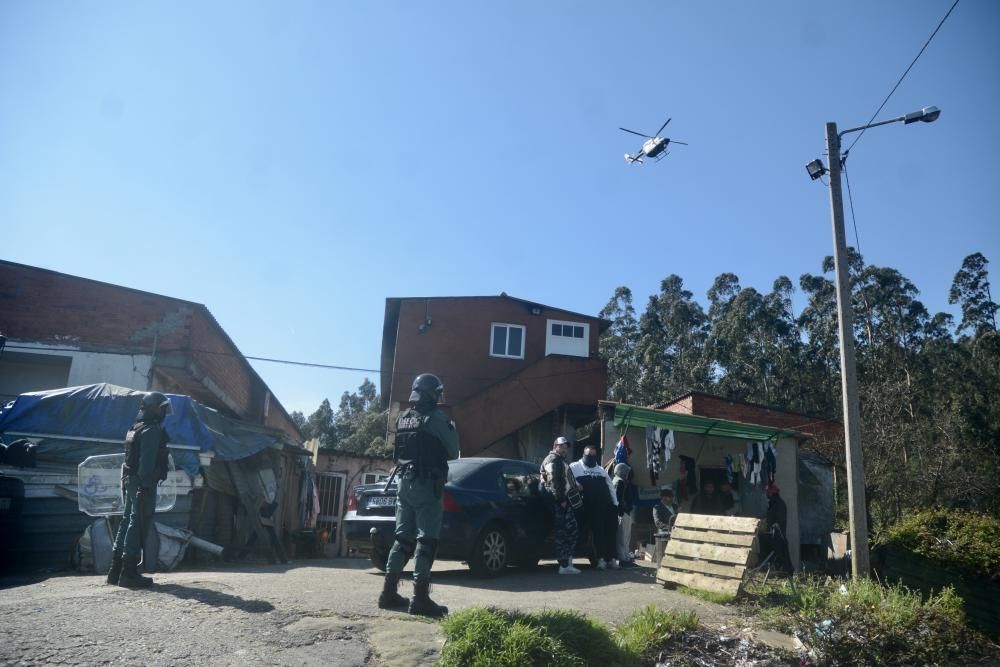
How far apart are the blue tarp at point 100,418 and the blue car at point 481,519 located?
3.29 meters

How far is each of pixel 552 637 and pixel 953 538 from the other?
245 inches

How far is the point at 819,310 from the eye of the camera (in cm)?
4347

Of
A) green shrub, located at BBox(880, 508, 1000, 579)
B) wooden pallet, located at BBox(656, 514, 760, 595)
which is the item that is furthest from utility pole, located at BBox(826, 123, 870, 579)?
wooden pallet, located at BBox(656, 514, 760, 595)

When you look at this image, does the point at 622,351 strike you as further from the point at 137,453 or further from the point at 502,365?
the point at 137,453

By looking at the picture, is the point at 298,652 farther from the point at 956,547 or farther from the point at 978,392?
the point at 978,392

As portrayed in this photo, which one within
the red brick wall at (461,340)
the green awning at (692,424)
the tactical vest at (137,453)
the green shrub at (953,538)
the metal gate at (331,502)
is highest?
the red brick wall at (461,340)

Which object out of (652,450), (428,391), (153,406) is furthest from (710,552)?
(652,450)

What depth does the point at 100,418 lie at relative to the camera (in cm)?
1039

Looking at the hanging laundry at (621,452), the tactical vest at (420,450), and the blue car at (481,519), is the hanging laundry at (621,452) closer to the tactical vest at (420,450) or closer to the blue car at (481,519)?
the blue car at (481,519)

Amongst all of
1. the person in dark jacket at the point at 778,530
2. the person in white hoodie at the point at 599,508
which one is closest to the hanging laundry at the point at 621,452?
the person in dark jacket at the point at 778,530

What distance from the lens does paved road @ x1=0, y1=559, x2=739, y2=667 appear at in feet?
13.6

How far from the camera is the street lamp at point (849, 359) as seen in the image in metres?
8.71

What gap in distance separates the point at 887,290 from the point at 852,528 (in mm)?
38113

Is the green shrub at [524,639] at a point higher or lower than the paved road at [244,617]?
higher
